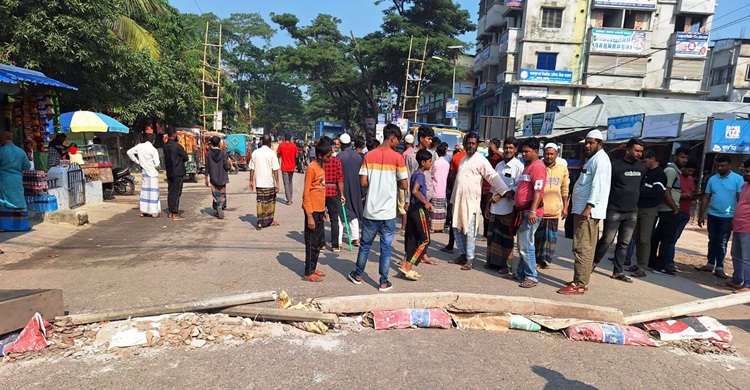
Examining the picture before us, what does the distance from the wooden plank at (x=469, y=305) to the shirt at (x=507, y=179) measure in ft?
4.80

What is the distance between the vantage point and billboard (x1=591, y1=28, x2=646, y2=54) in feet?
107

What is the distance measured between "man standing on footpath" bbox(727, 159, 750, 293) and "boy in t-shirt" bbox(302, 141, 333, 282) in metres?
5.48

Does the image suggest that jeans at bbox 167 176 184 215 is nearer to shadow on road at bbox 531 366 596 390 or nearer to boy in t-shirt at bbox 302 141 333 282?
boy in t-shirt at bbox 302 141 333 282

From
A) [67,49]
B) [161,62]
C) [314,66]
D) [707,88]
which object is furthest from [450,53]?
[67,49]

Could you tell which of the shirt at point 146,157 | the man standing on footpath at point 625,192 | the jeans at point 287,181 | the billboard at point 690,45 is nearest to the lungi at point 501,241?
the man standing on footpath at point 625,192

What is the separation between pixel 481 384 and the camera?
312 cm

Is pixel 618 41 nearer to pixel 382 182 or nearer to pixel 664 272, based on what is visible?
pixel 664 272

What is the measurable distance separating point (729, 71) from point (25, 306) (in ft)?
159

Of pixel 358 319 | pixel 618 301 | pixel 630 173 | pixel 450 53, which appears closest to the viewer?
pixel 358 319

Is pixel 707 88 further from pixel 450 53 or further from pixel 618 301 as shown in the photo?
pixel 618 301

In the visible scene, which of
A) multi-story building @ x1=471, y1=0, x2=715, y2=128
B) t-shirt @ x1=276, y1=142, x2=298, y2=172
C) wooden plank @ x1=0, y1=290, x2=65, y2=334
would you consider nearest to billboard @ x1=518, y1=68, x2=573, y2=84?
multi-story building @ x1=471, y1=0, x2=715, y2=128

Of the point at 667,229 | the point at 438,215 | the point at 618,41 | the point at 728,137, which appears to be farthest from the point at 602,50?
the point at 438,215

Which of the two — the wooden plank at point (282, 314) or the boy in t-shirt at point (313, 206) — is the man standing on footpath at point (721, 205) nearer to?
the boy in t-shirt at point (313, 206)

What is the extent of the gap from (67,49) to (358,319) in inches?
428
